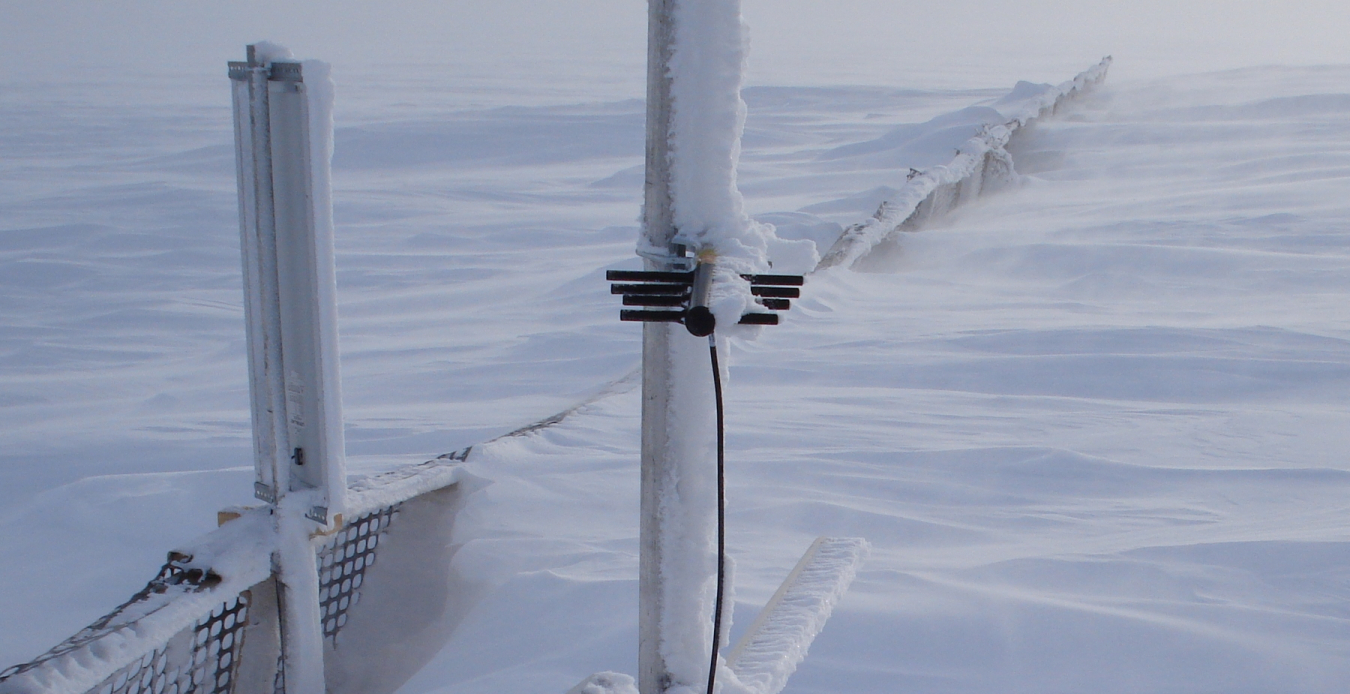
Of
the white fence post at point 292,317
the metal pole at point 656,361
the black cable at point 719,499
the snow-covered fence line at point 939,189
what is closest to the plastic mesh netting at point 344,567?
the white fence post at point 292,317

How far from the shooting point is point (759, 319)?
1.28m

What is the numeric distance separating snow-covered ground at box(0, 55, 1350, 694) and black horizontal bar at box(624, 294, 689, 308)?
0.99m

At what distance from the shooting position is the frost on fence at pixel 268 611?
1.67 meters

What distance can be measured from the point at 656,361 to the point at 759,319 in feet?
0.80

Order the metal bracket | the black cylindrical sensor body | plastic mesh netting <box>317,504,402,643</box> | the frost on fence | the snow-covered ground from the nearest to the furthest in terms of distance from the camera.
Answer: the black cylindrical sensor body → the frost on fence → the metal bracket → the snow-covered ground → plastic mesh netting <box>317,504,402,643</box>

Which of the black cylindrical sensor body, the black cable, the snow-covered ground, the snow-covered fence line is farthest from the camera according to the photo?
the snow-covered fence line

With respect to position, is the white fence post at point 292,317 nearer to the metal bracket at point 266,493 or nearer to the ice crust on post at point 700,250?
the metal bracket at point 266,493

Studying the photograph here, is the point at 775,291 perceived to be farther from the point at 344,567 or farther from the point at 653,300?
the point at 344,567

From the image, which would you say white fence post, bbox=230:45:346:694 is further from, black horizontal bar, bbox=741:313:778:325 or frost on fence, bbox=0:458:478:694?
black horizontal bar, bbox=741:313:778:325

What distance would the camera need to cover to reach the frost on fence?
1.67 metres

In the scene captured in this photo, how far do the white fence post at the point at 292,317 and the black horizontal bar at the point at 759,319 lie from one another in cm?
97

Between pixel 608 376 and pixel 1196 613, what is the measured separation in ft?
8.92

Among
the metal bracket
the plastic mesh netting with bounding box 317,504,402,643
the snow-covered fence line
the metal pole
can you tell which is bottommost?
the plastic mesh netting with bounding box 317,504,402,643

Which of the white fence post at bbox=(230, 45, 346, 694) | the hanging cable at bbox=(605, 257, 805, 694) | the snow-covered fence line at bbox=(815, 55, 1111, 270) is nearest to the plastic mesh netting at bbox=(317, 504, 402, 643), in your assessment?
→ the white fence post at bbox=(230, 45, 346, 694)
